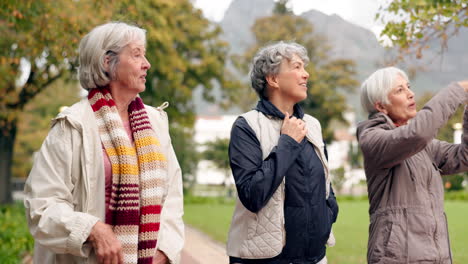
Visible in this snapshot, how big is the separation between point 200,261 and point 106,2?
148 inches

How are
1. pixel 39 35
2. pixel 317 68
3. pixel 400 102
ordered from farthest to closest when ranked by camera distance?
pixel 317 68 < pixel 39 35 < pixel 400 102

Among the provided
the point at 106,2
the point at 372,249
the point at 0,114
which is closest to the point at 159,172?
the point at 372,249

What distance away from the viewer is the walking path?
8.91m

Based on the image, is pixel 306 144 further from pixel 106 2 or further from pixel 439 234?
pixel 106 2

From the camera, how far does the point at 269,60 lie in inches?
135

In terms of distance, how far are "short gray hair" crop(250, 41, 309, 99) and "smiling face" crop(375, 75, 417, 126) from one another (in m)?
0.53

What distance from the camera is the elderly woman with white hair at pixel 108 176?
8.22 feet

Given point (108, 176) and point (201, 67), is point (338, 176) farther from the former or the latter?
point (108, 176)

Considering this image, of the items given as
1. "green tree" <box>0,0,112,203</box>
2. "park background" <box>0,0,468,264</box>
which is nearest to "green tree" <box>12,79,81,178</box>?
"park background" <box>0,0,468,264</box>

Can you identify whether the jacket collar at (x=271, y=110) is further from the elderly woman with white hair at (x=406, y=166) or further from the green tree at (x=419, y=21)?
the green tree at (x=419, y=21)

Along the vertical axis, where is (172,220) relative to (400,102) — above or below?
below

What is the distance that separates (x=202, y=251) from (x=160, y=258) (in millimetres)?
7414

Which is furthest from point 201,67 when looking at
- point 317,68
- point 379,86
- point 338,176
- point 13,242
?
point 317,68

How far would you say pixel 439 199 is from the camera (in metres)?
3.41
